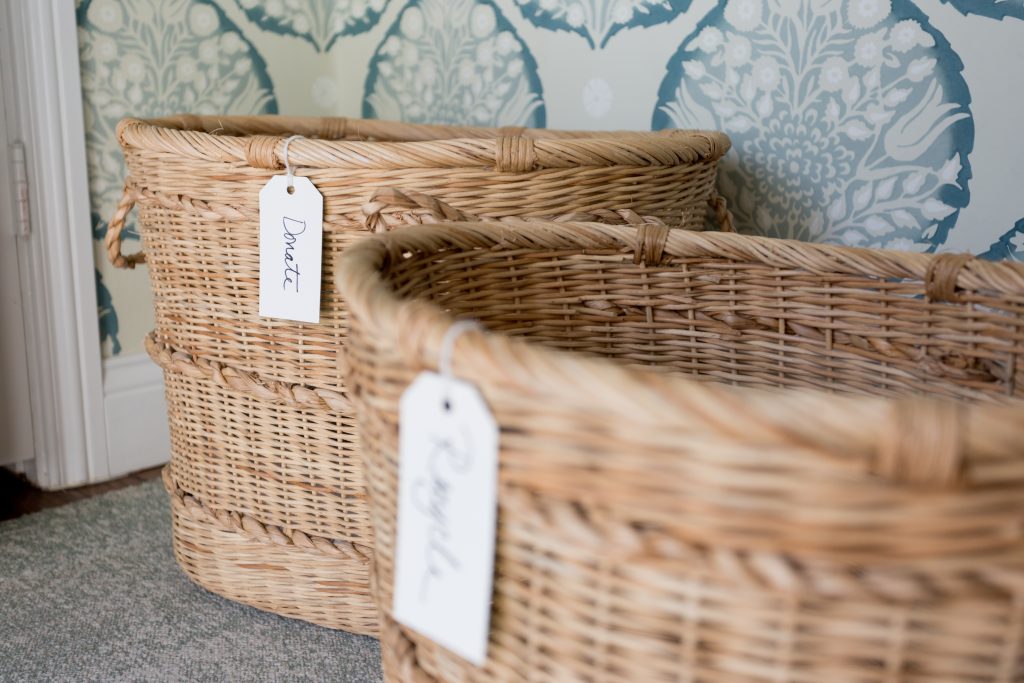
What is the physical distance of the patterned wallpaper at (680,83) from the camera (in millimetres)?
799

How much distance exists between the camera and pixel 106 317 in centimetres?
123

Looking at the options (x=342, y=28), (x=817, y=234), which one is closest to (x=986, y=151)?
(x=817, y=234)

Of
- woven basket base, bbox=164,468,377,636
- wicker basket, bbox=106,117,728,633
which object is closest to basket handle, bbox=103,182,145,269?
wicker basket, bbox=106,117,728,633

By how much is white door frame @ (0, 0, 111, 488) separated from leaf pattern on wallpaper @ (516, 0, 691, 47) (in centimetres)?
54

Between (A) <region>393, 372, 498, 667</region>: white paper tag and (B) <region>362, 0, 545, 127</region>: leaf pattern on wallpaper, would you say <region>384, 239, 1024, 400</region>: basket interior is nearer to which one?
(A) <region>393, 372, 498, 667</region>: white paper tag

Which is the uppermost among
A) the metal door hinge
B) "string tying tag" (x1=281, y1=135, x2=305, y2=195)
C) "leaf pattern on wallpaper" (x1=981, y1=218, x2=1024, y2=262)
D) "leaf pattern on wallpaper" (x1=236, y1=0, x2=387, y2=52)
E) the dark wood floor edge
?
"leaf pattern on wallpaper" (x1=236, y1=0, x2=387, y2=52)

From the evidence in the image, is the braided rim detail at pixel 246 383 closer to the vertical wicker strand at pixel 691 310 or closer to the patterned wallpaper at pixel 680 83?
the vertical wicker strand at pixel 691 310

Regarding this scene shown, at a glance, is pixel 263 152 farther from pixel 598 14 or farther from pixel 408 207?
pixel 598 14

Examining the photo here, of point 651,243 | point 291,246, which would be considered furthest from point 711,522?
point 291,246

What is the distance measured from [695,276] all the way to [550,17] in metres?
0.52

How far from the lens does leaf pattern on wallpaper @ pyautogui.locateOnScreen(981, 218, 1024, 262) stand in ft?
2.57

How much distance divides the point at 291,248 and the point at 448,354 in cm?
43

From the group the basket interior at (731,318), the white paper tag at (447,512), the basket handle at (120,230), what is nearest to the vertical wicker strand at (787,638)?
the white paper tag at (447,512)

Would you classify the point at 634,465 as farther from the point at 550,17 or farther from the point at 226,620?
the point at 550,17
